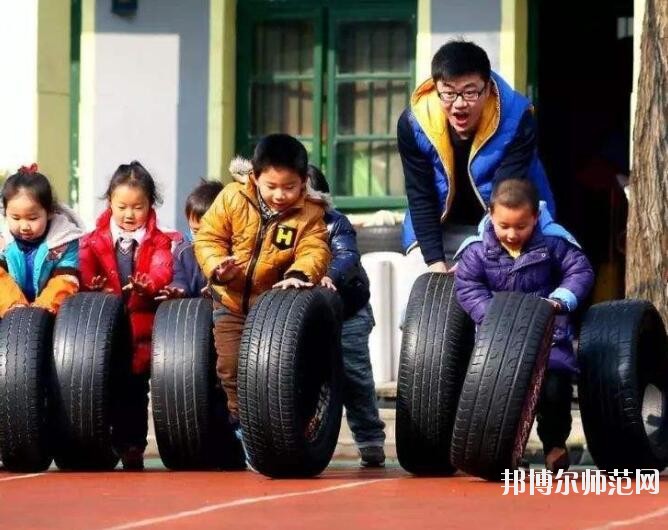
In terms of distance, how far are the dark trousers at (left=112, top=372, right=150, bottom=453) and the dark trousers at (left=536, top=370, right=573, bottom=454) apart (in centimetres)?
192

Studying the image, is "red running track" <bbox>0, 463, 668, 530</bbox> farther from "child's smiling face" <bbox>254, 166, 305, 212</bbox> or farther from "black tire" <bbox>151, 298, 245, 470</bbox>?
"child's smiling face" <bbox>254, 166, 305, 212</bbox>

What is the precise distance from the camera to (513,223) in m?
9.66

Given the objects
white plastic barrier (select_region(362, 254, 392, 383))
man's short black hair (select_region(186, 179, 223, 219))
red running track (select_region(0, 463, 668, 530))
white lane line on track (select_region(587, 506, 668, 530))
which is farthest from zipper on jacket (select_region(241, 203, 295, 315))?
white plastic barrier (select_region(362, 254, 392, 383))

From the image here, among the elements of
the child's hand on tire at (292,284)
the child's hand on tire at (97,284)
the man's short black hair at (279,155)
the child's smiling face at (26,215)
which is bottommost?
the child's hand on tire at (97,284)

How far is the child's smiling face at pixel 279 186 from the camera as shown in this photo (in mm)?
10031

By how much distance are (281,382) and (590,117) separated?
796 centimetres

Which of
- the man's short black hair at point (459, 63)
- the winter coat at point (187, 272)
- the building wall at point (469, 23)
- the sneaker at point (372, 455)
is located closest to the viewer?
the man's short black hair at point (459, 63)

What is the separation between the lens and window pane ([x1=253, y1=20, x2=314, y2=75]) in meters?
15.5

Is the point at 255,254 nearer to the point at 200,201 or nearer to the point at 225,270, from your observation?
the point at 225,270

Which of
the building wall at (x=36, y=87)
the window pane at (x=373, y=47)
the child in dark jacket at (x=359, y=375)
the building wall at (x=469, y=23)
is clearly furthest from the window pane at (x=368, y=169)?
the child in dark jacket at (x=359, y=375)

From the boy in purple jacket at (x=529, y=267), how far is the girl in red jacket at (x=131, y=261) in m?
1.68

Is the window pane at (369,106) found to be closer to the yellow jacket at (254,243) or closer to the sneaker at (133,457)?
the sneaker at (133,457)

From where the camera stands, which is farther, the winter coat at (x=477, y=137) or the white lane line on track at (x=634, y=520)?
the winter coat at (x=477, y=137)

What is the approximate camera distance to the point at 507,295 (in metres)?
9.46
